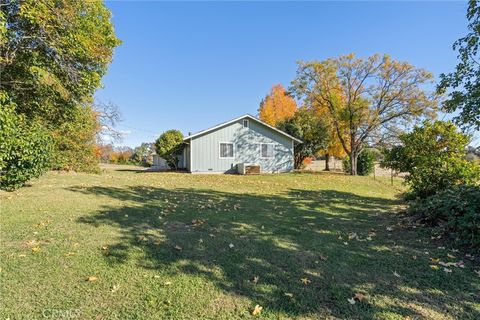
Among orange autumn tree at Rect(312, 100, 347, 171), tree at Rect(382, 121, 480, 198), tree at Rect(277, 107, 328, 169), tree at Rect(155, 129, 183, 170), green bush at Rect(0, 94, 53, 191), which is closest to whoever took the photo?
green bush at Rect(0, 94, 53, 191)

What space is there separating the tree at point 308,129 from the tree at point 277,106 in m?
6.82

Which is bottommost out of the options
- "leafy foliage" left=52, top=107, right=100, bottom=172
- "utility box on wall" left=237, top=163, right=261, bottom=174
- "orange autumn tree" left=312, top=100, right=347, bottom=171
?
"utility box on wall" left=237, top=163, right=261, bottom=174

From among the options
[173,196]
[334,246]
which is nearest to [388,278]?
[334,246]

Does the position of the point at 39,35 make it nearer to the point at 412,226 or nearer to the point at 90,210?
the point at 90,210

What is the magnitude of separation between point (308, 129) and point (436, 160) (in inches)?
677

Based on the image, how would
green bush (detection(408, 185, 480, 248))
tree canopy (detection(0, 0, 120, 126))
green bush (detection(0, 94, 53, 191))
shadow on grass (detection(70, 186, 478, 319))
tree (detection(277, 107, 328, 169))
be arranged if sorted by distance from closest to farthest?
shadow on grass (detection(70, 186, 478, 319)), green bush (detection(408, 185, 480, 248)), green bush (detection(0, 94, 53, 191)), tree canopy (detection(0, 0, 120, 126)), tree (detection(277, 107, 328, 169))

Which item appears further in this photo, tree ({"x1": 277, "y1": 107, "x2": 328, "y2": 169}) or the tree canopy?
tree ({"x1": 277, "y1": 107, "x2": 328, "y2": 169})

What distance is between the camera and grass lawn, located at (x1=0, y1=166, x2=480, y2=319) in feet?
8.47

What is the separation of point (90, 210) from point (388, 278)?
223 inches

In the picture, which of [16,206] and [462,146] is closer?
[16,206]

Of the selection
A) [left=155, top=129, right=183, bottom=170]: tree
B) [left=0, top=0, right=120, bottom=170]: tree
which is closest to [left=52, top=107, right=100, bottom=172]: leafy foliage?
[left=0, top=0, right=120, bottom=170]: tree

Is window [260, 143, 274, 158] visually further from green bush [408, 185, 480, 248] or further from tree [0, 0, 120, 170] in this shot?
green bush [408, 185, 480, 248]

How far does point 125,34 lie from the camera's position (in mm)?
11445

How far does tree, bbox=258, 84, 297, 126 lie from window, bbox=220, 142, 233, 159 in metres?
13.3
